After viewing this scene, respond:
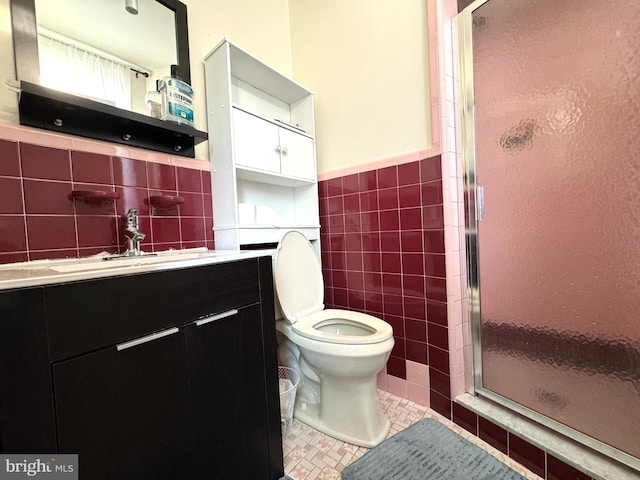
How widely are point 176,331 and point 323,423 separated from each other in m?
0.87

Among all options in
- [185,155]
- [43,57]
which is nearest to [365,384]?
[185,155]

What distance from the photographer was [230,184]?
124 centimetres

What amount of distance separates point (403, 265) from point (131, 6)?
1658 millimetres

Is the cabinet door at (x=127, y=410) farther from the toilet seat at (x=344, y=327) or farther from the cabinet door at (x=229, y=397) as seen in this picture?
the toilet seat at (x=344, y=327)

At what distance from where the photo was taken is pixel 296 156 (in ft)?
4.99

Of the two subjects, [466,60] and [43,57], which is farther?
[466,60]

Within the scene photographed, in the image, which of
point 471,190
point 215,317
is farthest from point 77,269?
point 471,190

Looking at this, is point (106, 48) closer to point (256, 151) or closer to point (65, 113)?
point (65, 113)

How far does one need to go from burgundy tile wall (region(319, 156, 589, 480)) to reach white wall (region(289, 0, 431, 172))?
0.53 ft

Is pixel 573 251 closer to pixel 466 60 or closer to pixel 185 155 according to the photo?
pixel 466 60

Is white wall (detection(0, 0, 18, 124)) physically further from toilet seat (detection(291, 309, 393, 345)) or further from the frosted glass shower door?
the frosted glass shower door

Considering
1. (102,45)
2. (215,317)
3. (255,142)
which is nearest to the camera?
(215,317)

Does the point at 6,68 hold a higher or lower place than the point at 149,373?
higher

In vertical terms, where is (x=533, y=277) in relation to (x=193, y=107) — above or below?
below
